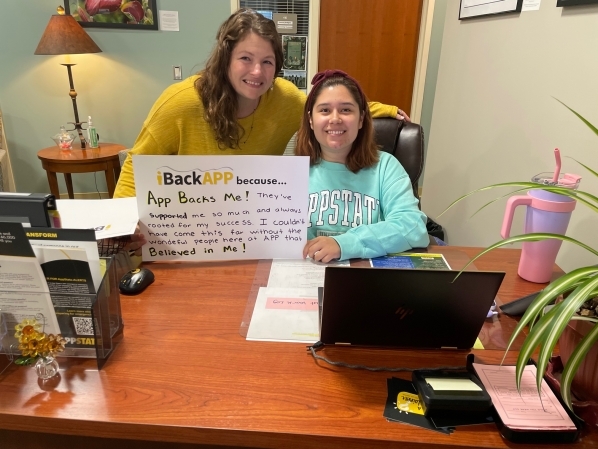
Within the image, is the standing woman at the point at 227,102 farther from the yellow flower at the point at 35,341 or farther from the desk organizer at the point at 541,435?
the desk organizer at the point at 541,435

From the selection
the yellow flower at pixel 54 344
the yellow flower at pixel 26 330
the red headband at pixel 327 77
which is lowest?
the yellow flower at pixel 54 344

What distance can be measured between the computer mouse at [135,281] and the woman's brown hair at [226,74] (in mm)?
651

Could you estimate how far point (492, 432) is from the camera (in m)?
0.68

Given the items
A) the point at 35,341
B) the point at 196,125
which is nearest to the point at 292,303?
the point at 35,341

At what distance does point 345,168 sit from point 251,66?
462mm

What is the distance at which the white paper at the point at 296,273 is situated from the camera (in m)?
1.07

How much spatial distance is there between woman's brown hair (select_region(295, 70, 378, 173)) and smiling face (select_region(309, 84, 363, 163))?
3 cm

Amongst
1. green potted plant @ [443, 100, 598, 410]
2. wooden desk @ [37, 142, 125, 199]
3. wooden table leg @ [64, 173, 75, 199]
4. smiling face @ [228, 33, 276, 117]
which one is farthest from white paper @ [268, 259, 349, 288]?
wooden table leg @ [64, 173, 75, 199]

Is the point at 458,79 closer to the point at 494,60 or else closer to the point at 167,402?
the point at 494,60

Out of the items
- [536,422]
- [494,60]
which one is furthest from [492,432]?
[494,60]

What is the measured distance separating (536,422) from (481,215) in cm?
137

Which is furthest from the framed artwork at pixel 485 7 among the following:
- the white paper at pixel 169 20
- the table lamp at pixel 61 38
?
the table lamp at pixel 61 38

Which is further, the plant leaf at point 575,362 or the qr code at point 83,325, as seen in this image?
the qr code at point 83,325

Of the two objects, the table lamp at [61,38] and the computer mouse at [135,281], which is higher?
the table lamp at [61,38]
